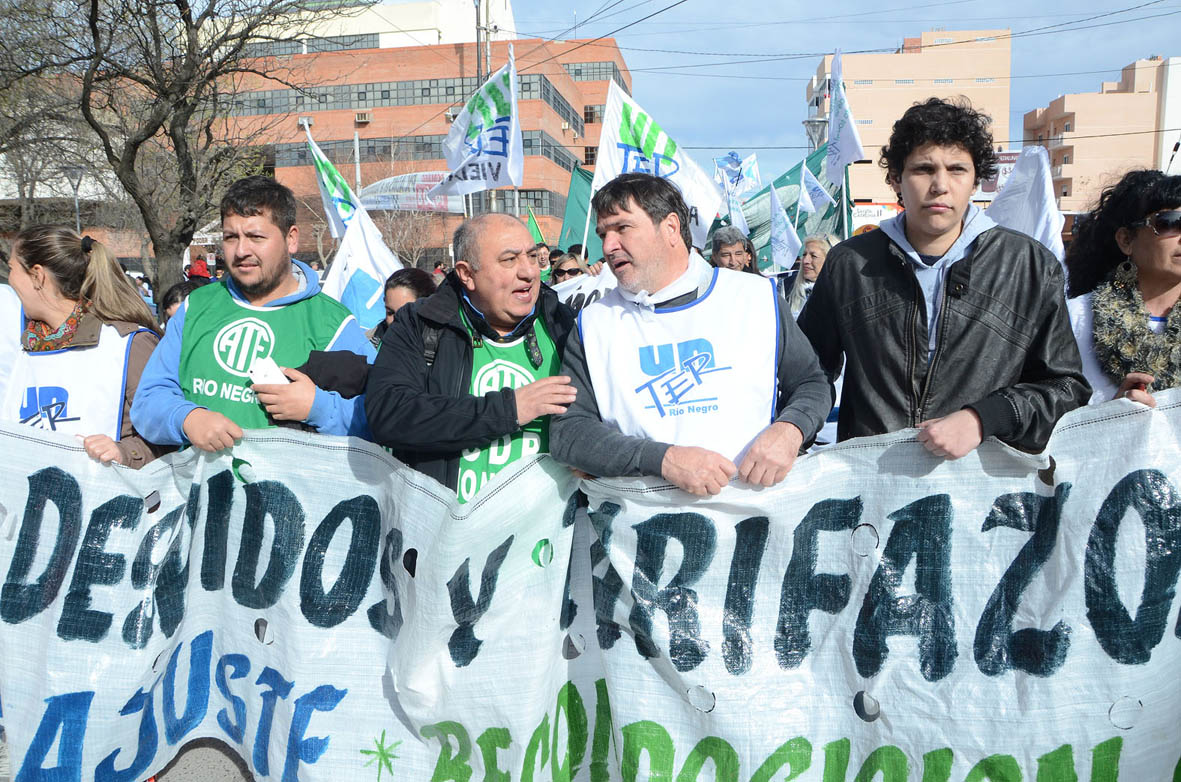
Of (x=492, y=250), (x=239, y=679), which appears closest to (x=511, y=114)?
(x=492, y=250)

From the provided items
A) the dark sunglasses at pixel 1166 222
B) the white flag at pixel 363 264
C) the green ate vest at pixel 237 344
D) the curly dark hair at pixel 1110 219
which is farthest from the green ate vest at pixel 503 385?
the white flag at pixel 363 264

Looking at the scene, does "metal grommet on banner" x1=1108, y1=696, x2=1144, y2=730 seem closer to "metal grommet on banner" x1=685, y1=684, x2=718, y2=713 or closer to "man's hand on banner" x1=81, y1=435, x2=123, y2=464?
"metal grommet on banner" x1=685, y1=684, x2=718, y2=713

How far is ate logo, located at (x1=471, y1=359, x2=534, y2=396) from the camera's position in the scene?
2.93 metres

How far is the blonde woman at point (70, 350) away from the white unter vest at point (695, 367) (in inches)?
69.5

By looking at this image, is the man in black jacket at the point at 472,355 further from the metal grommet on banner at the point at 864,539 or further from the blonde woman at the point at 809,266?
the blonde woman at the point at 809,266

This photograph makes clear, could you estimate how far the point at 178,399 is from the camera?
307 centimetres

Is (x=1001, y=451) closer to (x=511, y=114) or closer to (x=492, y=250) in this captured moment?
(x=492, y=250)

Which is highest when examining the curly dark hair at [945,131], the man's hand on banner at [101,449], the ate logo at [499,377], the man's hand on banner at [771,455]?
the curly dark hair at [945,131]

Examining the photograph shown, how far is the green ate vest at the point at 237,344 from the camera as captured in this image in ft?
10.3

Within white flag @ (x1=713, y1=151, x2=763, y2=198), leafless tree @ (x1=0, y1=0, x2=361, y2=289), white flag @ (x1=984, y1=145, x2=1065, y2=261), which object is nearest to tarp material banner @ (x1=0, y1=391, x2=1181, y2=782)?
white flag @ (x1=984, y1=145, x2=1065, y2=261)

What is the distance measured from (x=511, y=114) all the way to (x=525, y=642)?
6656 millimetres

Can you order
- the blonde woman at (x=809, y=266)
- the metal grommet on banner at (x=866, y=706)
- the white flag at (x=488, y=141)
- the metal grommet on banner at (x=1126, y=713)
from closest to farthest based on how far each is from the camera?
the metal grommet on banner at (x=1126, y=713)
the metal grommet on banner at (x=866, y=706)
the blonde woman at (x=809, y=266)
the white flag at (x=488, y=141)

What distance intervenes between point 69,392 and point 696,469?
7.56 feet

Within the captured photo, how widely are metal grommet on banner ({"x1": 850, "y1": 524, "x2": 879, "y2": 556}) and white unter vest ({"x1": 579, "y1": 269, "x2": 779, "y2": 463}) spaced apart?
41 centimetres
